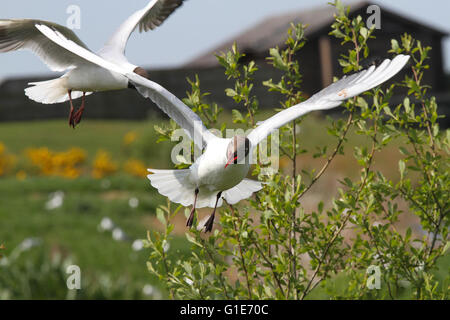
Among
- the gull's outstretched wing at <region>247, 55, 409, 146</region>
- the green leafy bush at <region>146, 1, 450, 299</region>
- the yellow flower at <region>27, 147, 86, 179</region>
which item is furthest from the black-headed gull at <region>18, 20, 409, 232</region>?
the yellow flower at <region>27, 147, 86, 179</region>

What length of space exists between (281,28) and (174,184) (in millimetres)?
20500

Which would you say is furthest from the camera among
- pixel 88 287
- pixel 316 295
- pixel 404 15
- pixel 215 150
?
pixel 404 15

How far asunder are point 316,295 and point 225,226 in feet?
6.80

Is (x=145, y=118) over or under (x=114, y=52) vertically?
over

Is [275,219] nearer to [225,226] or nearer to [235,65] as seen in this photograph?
[225,226]

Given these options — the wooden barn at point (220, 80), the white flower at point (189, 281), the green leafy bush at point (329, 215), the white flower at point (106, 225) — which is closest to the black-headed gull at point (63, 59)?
the green leafy bush at point (329, 215)

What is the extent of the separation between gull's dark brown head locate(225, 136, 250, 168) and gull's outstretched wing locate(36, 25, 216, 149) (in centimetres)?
25

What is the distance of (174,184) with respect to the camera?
314 centimetres

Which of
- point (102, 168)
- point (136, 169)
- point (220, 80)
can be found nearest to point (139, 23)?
point (102, 168)

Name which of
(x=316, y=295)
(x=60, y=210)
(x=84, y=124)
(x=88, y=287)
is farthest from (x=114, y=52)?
(x=84, y=124)

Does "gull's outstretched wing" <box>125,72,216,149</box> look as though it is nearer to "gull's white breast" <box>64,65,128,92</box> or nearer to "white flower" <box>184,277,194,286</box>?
"gull's white breast" <box>64,65,128,92</box>

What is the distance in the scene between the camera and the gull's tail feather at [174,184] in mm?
3102

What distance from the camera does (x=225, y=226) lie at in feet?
11.8

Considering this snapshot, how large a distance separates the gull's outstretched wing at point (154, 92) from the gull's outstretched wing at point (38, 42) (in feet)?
0.56
